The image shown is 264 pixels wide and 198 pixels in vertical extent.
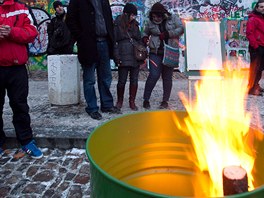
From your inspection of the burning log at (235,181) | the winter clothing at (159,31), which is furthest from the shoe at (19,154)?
the burning log at (235,181)

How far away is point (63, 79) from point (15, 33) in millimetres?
2411

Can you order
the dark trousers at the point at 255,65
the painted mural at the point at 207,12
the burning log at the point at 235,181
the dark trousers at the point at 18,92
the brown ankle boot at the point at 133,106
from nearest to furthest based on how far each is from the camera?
1. the burning log at the point at 235,181
2. the dark trousers at the point at 18,92
3. the brown ankle boot at the point at 133,106
4. the dark trousers at the point at 255,65
5. the painted mural at the point at 207,12

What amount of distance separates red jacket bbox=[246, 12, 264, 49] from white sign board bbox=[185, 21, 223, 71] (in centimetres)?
150

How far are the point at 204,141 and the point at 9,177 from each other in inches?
94.9

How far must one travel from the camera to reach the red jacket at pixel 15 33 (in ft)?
11.6

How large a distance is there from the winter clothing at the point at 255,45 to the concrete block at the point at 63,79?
3.30m

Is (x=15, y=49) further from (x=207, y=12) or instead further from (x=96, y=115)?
(x=207, y=12)

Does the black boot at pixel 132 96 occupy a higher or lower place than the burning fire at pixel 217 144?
lower

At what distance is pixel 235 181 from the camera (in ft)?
4.61

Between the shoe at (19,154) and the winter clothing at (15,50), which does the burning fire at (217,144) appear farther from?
the shoe at (19,154)

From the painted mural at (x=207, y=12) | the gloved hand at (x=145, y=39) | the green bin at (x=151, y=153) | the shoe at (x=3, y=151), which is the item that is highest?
the painted mural at (x=207, y=12)

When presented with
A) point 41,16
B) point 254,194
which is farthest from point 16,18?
point 41,16

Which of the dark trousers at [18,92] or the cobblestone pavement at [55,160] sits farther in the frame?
the dark trousers at [18,92]

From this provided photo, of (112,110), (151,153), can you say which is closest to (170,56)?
(112,110)
